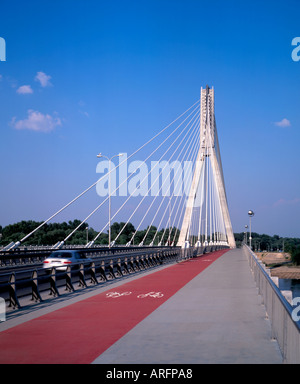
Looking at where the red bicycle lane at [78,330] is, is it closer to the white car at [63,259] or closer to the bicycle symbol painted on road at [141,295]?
the bicycle symbol painted on road at [141,295]

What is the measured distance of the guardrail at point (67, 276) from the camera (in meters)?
13.0

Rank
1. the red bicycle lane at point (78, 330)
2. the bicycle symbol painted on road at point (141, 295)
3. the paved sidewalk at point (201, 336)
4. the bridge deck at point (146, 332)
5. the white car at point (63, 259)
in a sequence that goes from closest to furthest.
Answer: the paved sidewalk at point (201, 336) → the bridge deck at point (146, 332) → the red bicycle lane at point (78, 330) → the bicycle symbol painted on road at point (141, 295) → the white car at point (63, 259)

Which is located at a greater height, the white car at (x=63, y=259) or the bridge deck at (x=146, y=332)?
the white car at (x=63, y=259)

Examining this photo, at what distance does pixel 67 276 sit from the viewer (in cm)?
1703

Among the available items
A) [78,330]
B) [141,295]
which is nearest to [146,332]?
[78,330]

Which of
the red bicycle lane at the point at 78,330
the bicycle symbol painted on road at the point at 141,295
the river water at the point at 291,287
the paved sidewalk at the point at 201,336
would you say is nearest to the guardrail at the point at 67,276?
the red bicycle lane at the point at 78,330

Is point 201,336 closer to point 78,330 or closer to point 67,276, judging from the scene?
point 78,330

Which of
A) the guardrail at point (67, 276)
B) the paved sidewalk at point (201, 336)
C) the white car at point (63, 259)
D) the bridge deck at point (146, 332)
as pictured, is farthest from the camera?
the white car at point (63, 259)

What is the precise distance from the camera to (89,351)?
8.06 metres

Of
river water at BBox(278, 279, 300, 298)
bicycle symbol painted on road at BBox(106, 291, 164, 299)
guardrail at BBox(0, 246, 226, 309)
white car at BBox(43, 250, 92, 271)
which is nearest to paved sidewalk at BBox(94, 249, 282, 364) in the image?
bicycle symbol painted on road at BBox(106, 291, 164, 299)

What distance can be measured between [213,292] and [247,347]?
27.6ft

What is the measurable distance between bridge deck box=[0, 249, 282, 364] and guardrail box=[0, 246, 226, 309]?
99 centimetres
